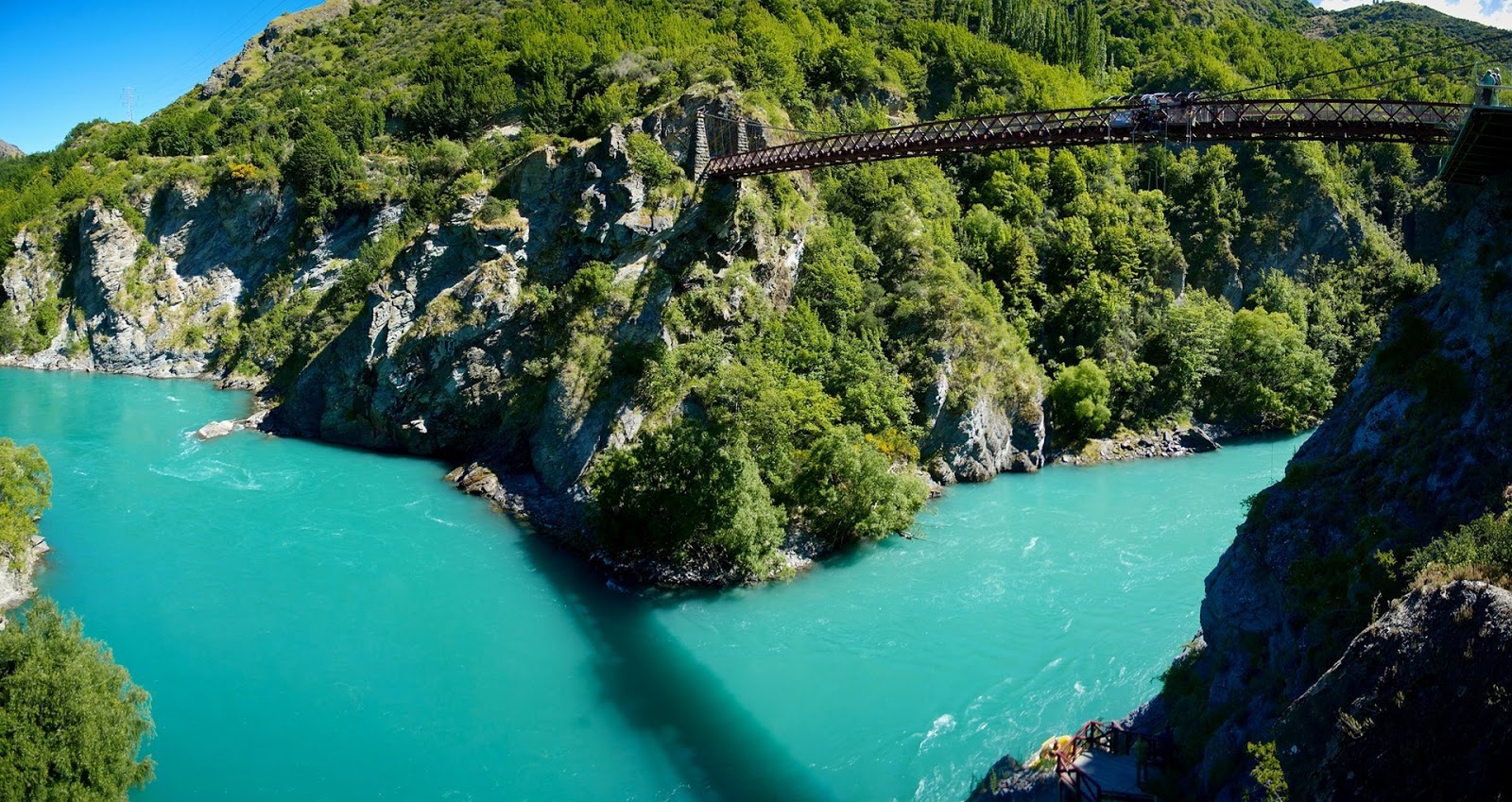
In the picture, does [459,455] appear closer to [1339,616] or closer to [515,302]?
[515,302]

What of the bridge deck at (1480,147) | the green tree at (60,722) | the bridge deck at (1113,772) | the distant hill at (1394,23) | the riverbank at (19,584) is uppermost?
the distant hill at (1394,23)

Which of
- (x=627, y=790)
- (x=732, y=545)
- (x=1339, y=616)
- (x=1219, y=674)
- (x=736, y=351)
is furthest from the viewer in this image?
(x=736, y=351)

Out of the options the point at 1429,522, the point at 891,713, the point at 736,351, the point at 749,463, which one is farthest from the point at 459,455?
the point at 1429,522

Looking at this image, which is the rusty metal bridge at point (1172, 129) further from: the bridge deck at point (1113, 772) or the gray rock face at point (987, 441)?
the bridge deck at point (1113, 772)

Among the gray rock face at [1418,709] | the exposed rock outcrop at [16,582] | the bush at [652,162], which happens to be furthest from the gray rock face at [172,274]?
the gray rock face at [1418,709]

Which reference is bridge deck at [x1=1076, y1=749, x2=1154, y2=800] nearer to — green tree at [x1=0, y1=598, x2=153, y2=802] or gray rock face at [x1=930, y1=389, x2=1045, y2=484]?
green tree at [x1=0, y1=598, x2=153, y2=802]

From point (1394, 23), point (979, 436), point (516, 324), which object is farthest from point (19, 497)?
point (1394, 23)

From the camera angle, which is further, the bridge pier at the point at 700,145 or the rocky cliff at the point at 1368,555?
the bridge pier at the point at 700,145
